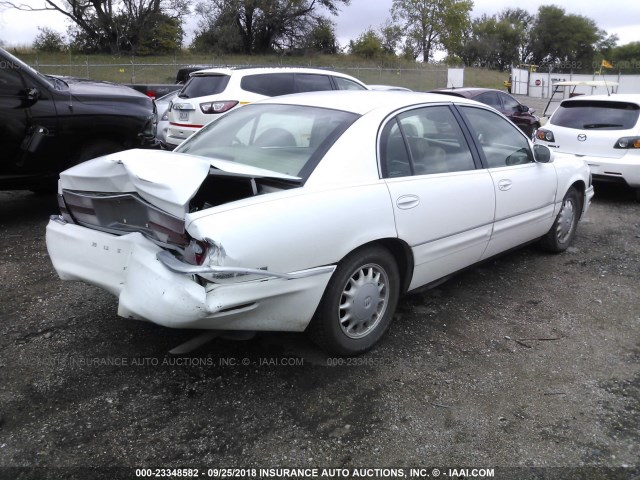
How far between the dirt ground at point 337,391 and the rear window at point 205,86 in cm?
508

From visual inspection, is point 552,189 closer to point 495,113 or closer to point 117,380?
point 495,113

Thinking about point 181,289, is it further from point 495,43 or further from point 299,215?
point 495,43

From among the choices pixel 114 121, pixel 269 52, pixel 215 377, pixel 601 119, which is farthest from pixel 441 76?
pixel 215 377

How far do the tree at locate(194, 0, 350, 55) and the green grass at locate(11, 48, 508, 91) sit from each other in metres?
3.56

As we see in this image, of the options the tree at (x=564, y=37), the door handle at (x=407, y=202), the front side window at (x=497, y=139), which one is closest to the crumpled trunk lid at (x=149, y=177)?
the door handle at (x=407, y=202)

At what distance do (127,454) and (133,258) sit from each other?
3.09 ft

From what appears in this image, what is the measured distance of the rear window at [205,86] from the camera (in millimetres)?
8773

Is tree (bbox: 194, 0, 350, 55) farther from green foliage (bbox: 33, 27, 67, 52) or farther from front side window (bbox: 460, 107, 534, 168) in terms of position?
front side window (bbox: 460, 107, 534, 168)

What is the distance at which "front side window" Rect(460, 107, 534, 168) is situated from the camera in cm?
427

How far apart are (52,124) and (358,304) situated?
4380 millimetres

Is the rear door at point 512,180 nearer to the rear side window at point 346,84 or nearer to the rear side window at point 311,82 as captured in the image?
the rear side window at point 311,82

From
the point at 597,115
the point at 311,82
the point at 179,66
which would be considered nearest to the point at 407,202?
the point at 597,115

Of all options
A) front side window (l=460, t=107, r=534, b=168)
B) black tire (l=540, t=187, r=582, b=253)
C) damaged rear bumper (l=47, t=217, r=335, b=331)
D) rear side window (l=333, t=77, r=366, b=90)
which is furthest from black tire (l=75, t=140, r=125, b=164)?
black tire (l=540, t=187, r=582, b=253)

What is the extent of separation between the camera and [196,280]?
2639mm
